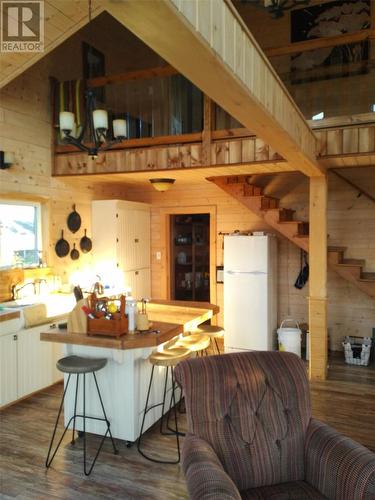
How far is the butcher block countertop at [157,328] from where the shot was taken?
287 cm

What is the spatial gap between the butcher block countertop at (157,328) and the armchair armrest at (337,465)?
48.8 inches

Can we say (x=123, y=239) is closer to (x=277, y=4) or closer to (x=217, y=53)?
(x=277, y=4)

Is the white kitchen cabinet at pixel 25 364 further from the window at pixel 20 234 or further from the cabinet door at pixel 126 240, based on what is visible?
the cabinet door at pixel 126 240

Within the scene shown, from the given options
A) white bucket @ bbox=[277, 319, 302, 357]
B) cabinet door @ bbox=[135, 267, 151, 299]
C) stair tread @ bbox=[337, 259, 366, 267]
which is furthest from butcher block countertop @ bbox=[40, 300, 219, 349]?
cabinet door @ bbox=[135, 267, 151, 299]

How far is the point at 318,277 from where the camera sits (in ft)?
15.1

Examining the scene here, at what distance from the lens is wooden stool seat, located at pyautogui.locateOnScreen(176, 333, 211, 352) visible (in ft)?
11.3

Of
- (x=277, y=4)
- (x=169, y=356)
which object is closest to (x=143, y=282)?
(x=169, y=356)

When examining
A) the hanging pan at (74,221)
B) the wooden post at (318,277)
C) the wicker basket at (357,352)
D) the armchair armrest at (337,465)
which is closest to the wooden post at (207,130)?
the wooden post at (318,277)

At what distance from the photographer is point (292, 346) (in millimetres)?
5328

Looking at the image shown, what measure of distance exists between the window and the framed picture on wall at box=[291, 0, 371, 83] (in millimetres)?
3367

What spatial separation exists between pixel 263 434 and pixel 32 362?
2.76 m

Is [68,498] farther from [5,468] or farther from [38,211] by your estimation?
[38,211]

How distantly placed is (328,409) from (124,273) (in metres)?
3.37

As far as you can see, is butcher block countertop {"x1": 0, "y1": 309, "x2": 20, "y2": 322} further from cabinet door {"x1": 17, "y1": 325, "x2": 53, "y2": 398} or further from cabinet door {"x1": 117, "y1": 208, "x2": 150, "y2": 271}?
cabinet door {"x1": 117, "y1": 208, "x2": 150, "y2": 271}
